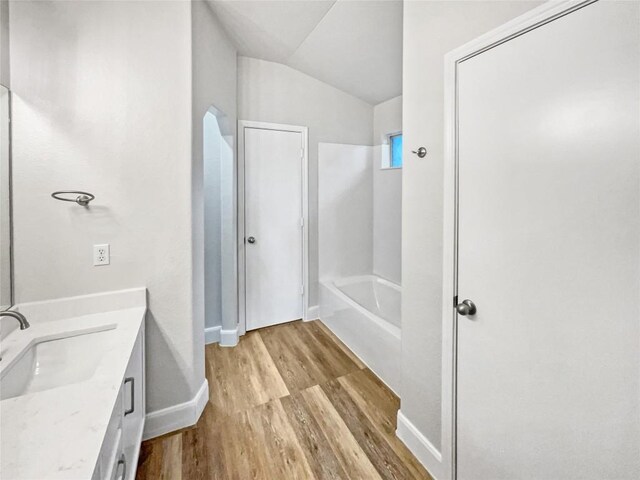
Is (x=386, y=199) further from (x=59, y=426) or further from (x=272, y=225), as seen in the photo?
(x=59, y=426)

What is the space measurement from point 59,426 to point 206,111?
1.80 m


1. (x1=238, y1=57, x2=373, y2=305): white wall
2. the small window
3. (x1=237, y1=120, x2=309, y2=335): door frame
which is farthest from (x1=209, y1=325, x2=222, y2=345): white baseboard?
the small window

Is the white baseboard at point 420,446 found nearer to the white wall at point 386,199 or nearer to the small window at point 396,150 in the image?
the white wall at point 386,199

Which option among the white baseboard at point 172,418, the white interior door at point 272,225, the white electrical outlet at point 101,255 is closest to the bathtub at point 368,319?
the white interior door at point 272,225

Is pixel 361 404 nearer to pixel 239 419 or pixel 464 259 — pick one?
Answer: pixel 239 419

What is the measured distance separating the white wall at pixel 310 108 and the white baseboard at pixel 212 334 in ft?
3.38

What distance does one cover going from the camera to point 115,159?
146 centimetres

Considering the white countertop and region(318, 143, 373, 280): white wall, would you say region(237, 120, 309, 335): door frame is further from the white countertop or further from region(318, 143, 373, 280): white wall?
the white countertop

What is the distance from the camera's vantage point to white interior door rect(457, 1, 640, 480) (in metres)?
0.76

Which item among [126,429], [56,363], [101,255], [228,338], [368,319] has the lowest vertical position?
[228,338]

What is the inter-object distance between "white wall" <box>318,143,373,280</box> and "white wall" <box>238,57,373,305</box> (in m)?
0.08

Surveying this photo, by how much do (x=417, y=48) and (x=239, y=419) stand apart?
234 centimetres

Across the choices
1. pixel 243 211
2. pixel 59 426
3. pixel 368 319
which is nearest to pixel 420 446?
pixel 368 319

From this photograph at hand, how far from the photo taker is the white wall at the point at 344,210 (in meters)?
3.10
